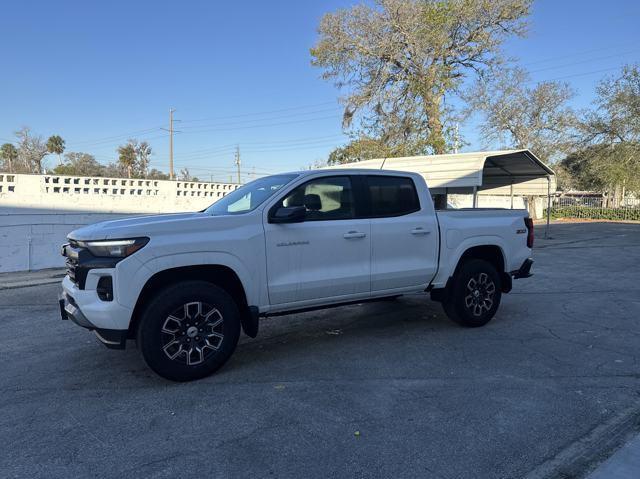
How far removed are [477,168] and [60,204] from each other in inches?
515

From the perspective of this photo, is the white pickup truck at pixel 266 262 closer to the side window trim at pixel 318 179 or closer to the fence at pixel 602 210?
the side window trim at pixel 318 179

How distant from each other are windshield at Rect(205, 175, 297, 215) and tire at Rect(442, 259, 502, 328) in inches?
97.0

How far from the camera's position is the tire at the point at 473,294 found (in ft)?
19.0

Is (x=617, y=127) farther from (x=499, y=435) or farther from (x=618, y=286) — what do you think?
(x=499, y=435)

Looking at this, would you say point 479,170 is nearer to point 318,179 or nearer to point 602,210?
point 318,179

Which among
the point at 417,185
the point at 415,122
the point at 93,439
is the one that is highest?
the point at 415,122

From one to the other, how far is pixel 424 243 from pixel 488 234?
107 centimetres

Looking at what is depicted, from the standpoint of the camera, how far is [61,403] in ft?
12.6

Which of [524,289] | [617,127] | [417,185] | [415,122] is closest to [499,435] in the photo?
[417,185]

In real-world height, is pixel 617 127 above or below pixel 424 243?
above

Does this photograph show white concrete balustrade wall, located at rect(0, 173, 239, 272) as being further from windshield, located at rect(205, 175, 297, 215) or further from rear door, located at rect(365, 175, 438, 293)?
rear door, located at rect(365, 175, 438, 293)

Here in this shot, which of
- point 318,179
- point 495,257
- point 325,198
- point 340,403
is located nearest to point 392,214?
point 325,198

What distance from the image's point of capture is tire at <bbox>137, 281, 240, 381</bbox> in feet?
13.1

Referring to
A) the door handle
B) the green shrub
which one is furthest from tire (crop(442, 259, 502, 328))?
the green shrub
